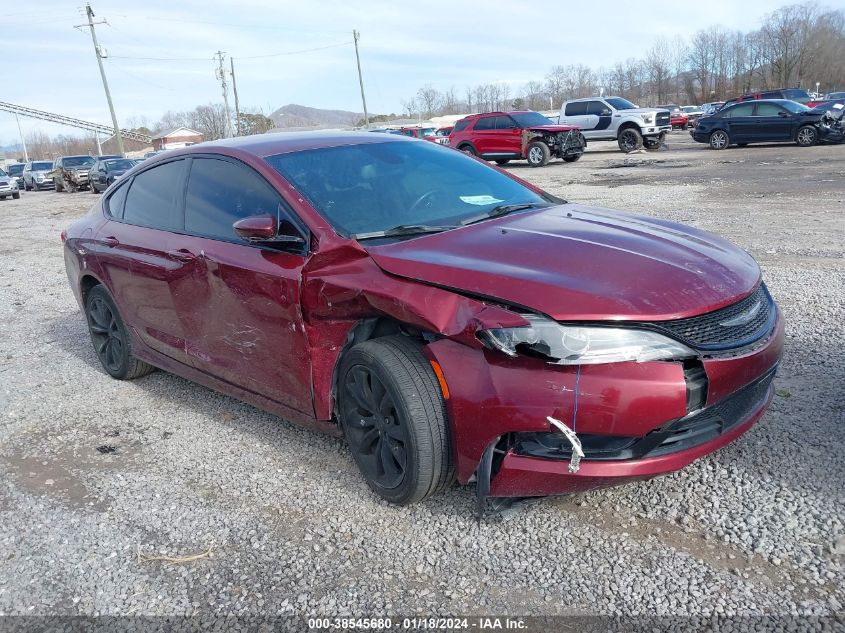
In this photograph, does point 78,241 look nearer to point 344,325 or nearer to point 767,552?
point 344,325

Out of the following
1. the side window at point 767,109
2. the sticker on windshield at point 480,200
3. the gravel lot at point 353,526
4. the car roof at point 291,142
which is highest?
the car roof at point 291,142

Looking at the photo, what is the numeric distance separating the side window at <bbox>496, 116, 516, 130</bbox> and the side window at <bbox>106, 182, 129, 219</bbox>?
19.2 m

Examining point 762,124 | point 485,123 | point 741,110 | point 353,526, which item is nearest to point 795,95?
point 741,110

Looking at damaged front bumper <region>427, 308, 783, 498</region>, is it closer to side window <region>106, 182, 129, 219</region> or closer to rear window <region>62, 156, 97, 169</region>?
side window <region>106, 182, 129, 219</region>

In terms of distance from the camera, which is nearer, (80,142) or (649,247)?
(649,247)

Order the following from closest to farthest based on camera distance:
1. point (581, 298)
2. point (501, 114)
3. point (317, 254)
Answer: point (581, 298) → point (317, 254) → point (501, 114)

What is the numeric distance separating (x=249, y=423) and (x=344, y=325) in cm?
141

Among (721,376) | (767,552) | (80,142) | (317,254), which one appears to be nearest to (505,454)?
(721,376)

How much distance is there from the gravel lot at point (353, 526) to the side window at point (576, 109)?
22461 millimetres

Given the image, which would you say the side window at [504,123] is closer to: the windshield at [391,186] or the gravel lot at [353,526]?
the gravel lot at [353,526]

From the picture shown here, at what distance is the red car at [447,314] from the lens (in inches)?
96.8

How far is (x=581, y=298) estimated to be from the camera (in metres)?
2.48

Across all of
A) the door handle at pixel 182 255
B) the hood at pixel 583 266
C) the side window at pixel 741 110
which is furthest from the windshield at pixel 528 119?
the hood at pixel 583 266

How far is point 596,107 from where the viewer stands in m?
25.3
